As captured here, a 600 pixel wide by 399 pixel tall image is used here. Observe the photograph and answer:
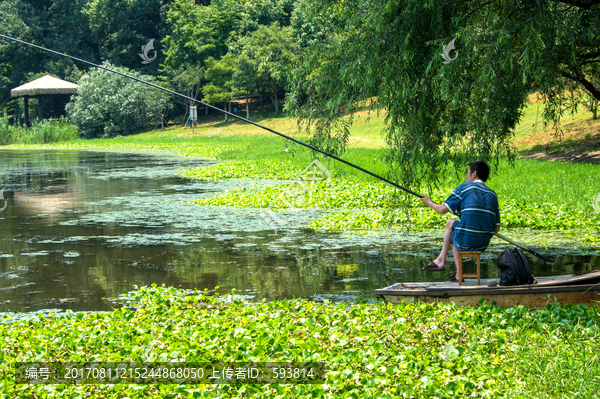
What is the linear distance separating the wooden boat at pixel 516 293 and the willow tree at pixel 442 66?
7.63 feet

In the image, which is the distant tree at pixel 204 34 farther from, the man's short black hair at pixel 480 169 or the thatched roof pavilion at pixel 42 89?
the man's short black hair at pixel 480 169

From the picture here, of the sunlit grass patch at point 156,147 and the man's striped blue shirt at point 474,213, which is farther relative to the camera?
the sunlit grass patch at point 156,147

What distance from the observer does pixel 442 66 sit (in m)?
7.54

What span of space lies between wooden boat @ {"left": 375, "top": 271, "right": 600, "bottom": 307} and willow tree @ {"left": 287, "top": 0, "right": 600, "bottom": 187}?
232cm

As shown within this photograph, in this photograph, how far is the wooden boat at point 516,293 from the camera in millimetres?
5945

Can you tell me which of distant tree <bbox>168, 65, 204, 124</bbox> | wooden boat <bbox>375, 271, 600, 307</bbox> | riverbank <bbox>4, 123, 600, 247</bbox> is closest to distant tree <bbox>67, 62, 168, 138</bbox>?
distant tree <bbox>168, 65, 204, 124</bbox>

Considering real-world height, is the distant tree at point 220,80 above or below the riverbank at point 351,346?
above

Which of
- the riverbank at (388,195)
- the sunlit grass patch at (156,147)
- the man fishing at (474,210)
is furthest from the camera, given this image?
the sunlit grass patch at (156,147)

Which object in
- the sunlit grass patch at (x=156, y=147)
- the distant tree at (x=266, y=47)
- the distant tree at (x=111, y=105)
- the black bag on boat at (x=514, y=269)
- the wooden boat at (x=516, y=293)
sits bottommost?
the wooden boat at (x=516, y=293)

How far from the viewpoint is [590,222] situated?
11.3 metres

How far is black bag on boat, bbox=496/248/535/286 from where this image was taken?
6.23 m

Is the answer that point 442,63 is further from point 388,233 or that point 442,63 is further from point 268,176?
point 268,176

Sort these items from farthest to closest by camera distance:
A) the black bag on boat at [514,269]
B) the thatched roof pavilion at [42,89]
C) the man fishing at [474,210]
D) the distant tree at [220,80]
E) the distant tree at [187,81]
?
the distant tree at [187,81], the distant tree at [220,80], the thatched roof pavilion at [42,89], the man fishing at [474,210], the black bag on boat at [514,269]

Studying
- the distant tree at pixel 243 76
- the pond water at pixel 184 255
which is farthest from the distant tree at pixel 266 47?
the pond water at pixel 184 255
